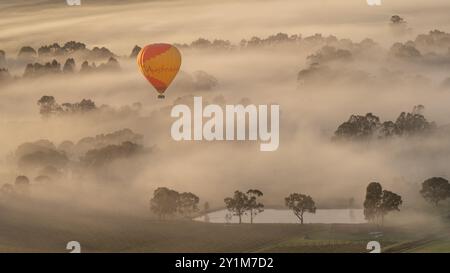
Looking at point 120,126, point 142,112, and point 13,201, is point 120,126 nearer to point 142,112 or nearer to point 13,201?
point 142,112

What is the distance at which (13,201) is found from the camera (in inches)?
361

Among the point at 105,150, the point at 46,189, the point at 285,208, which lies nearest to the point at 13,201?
the point at 46,189

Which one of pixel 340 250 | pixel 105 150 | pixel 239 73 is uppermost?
pixel 239 73

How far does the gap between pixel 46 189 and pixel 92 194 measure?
0.37 metres

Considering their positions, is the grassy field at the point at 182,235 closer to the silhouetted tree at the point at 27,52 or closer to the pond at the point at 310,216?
the pond at the point at 310,216

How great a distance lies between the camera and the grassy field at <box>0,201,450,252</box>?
9195 millimetres

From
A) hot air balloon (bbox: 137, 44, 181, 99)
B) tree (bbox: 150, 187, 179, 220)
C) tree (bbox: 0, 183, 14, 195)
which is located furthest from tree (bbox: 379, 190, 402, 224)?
tree (bbox: 0, 183, 14, 195)

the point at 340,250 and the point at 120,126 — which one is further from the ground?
the point at 120,126

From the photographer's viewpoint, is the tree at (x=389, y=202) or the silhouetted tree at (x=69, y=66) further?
the silhouetted tree at (x=69, y=66)

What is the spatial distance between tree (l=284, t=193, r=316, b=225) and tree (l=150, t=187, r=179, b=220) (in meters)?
0.90

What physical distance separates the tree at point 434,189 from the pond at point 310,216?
0.54 m

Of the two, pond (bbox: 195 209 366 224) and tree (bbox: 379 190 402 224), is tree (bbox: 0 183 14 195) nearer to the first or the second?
pond (bbox: 195 209 366 224)

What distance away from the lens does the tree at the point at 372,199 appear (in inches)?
359

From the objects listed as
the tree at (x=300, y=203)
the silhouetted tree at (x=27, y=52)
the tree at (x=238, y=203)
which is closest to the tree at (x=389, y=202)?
the tree at (x=300, y=203)
